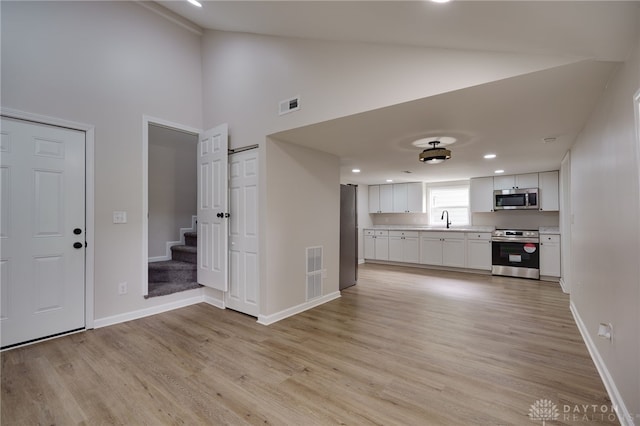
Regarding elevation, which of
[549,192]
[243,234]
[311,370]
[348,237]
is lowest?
[311,370]

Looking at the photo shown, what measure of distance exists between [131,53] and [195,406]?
3.76 meters

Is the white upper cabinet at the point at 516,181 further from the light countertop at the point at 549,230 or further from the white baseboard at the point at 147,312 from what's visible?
the white baseboard at the point at 147,312

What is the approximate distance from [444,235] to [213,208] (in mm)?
4828

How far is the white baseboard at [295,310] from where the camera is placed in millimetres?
3227

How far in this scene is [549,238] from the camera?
5.16 metres

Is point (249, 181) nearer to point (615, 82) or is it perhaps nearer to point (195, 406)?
point (195, 406)

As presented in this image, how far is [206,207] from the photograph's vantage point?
12.5ft

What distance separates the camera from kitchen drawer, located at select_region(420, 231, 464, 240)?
6.08m

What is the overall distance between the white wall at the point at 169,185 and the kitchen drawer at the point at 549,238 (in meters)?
6.48

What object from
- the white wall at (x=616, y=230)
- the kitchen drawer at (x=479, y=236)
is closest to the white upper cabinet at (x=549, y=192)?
the kitchen drawer at (x=479, y=236)

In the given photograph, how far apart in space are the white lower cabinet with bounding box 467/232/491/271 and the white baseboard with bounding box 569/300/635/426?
2.93 m

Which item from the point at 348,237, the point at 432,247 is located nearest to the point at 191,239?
the point at 348,237

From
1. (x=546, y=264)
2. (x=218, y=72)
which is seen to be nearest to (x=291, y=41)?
(x=218, y=72)

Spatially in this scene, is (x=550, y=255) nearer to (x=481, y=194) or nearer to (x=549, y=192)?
(x=549, y=192)
